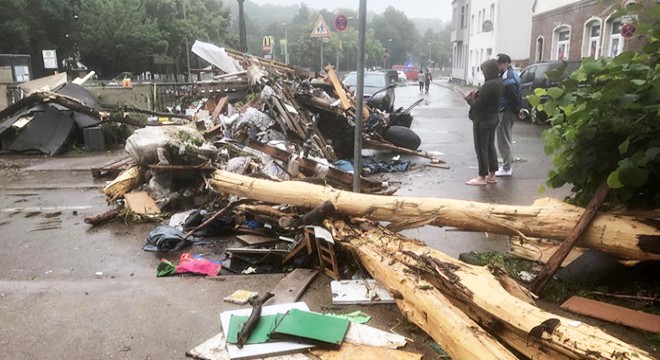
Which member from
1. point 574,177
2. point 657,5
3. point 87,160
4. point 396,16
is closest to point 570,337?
point 574,177

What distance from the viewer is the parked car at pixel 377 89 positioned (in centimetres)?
1444

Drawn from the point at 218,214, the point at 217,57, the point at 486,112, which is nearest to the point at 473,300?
the point at 218,214

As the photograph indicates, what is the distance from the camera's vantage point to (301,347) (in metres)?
3.04

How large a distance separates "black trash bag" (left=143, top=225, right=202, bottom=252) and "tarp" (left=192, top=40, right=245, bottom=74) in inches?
283

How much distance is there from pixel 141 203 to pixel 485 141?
499 centimetres

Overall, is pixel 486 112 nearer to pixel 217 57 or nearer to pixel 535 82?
pixel 217 57

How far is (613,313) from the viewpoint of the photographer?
11.1 ft

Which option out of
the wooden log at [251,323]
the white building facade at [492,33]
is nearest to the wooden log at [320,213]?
the wooden log at [251,323]

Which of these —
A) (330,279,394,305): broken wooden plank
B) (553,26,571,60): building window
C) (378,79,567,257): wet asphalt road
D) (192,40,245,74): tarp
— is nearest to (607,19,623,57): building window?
(553,26,571,60): building window

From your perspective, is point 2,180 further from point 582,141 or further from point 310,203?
point 582,141

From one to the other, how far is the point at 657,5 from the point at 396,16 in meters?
126

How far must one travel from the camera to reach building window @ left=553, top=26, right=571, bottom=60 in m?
23.6

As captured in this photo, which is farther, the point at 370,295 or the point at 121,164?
the point at 121,164

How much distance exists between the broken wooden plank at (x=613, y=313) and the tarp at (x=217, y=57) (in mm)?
9923
